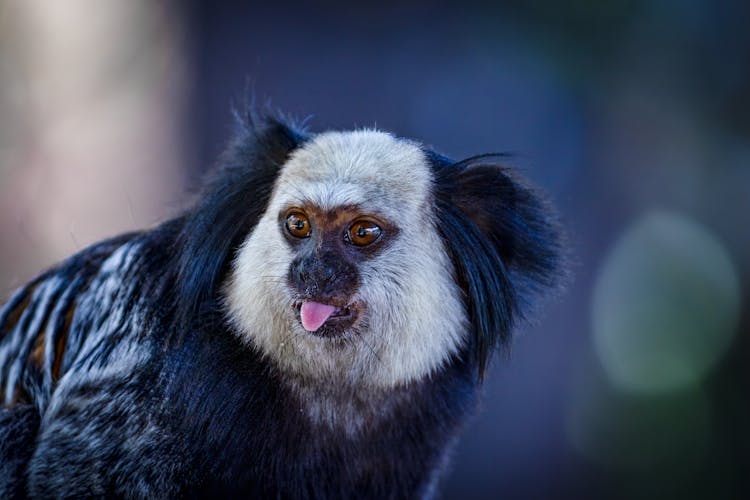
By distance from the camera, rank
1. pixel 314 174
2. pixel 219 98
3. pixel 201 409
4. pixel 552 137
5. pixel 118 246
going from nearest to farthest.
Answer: pixel 201 409 → pixel 314 174 → pixel 118 246 → pixel 219 98 → pixel 552 137

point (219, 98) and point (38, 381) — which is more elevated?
point (219, 98)

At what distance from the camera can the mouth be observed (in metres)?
2.52

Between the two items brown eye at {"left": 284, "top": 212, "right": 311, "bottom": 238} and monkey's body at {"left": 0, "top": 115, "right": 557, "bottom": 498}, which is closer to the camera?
monkey's body at {"left": 0, "top": 115, "right": 557, "bottom": 498}

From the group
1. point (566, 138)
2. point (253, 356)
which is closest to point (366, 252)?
point (253, 356)

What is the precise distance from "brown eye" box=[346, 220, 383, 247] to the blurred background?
104 inches

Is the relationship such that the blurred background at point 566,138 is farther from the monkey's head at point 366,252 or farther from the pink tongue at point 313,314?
the pink tongue at point 313,314

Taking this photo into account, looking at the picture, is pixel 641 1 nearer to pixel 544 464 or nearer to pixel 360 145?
pixel 544 464

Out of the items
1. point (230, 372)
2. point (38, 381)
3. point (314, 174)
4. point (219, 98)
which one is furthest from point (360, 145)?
point (219, 98)

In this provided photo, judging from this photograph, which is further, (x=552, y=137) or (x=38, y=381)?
(x=552, y=137)

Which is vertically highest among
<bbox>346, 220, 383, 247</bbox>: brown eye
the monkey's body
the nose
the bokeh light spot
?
<bbox>346, 220, 383, 247</bbox>: brown eye

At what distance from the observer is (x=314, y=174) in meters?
2.76

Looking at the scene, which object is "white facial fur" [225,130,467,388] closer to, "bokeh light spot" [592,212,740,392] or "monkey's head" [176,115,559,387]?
"monkey's head" [176,115,559,387]

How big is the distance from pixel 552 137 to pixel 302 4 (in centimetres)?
175

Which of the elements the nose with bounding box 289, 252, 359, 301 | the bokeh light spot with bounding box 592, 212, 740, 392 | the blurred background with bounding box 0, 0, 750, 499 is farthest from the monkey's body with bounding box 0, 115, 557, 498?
the bokeh light spot with bounding box 592, 212, 740, 392
